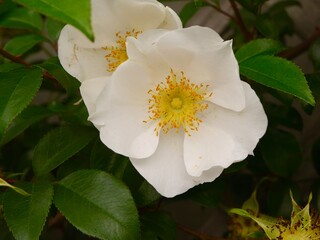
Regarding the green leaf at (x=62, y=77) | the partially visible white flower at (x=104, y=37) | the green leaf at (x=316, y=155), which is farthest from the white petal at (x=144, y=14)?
the green leaf at (x=316, y=155)

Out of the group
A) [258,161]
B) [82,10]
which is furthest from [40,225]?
[258,161]

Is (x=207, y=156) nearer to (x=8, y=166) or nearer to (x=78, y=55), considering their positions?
(x=78, y=55)

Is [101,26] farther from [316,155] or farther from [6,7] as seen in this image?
[316,155]

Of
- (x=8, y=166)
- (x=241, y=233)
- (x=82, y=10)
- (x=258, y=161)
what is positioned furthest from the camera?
(x=8, y=166)

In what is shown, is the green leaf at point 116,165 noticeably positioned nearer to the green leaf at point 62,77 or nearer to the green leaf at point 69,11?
the green leaf at point 62,77

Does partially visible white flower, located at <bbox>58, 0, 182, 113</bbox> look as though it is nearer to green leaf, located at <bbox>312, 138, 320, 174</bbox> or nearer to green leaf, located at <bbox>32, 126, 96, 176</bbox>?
green leaf, located at <bbox>32, 126, 96, 176</bbox>

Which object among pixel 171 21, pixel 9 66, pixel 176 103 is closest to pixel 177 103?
pixel 176 103

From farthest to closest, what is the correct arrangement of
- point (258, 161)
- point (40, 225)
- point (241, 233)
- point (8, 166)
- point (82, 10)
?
point (8, 166)
point (258, 161)
point (241, 233)
point (40, 225)
point (82, 10)
